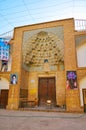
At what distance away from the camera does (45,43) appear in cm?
893

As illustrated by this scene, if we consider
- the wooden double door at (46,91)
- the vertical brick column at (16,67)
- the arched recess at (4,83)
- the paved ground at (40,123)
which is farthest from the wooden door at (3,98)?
the paved ground at (40,123)

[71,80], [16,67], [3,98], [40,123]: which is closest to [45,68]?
[16,67]

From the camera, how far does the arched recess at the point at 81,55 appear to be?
7114mm

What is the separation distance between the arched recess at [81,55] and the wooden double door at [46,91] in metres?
2.64

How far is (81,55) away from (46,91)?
146 inches

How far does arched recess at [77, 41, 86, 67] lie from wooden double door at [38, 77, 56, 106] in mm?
2637

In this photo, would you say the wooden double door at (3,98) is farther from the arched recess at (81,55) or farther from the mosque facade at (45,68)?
the arched recess at (81,55)

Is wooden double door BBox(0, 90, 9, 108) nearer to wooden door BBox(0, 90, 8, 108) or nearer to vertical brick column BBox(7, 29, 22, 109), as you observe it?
wooden door BBox(0, 90, 8, 108)

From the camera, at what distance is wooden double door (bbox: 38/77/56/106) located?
8.66 m

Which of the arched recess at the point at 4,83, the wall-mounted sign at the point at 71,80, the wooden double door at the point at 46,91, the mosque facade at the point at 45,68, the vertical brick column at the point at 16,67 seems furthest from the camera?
the wooden double door at the point at 46,91

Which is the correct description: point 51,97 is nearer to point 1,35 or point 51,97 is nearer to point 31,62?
point 31,62

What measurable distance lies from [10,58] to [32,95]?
3191 mm

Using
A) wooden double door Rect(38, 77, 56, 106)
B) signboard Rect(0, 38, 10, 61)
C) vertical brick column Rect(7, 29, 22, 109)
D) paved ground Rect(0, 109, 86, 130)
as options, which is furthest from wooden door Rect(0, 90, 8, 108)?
paved ground Rect(0, 109, 86, 130)

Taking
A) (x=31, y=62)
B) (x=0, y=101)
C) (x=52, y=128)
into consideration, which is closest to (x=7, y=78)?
(x=0, y=101)
